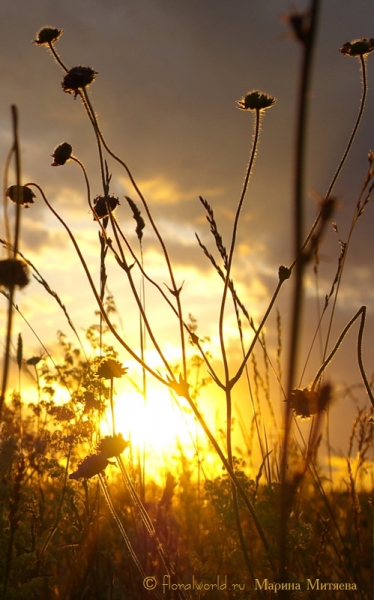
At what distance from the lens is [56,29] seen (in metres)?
2.47

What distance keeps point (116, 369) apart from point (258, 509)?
2.47 ft

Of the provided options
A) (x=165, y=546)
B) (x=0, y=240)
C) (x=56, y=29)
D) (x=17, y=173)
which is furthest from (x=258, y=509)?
(x=56, y=29)

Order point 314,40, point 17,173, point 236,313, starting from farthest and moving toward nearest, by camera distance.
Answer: point 236,313 < point 17,173 < point 314,40

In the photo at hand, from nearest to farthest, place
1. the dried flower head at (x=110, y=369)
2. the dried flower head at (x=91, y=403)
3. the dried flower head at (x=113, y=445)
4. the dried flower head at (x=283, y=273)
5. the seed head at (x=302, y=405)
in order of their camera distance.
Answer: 1. the seed head at (x=302, y=405)
2. the dried flower head at (x=283, y=273)
3. the dried flower head at (x=113, y=445)
4. the dried flower head at (x=110, y=369)
5. the dried flower head at (x=91, y=403)

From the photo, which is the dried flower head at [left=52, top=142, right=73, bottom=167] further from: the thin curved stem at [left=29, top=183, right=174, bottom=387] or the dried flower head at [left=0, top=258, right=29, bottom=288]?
the dried flower head at [left=0, top=258, right=29, bottom=288]

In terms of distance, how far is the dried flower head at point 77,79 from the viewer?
224 centimetres

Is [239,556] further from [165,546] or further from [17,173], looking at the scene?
[17,173]

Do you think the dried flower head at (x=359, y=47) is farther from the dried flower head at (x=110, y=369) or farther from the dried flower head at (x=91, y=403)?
the dried flower head at (x=91, y=403)

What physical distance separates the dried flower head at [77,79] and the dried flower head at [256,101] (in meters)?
0.61

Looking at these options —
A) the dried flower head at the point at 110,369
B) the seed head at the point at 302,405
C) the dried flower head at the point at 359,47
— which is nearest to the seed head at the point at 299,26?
the seed head at the point at 302,405

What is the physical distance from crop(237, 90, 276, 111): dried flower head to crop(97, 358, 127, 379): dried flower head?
3.75 feet

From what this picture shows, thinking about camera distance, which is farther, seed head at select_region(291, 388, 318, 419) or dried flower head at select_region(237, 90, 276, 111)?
dried flower head at select_region(237, 90, 276, 111)

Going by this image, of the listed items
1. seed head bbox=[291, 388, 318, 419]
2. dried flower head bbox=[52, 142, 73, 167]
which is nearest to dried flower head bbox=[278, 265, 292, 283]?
seed head bbox=[291, 388, 318, 419]

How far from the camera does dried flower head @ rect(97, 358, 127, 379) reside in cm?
220
